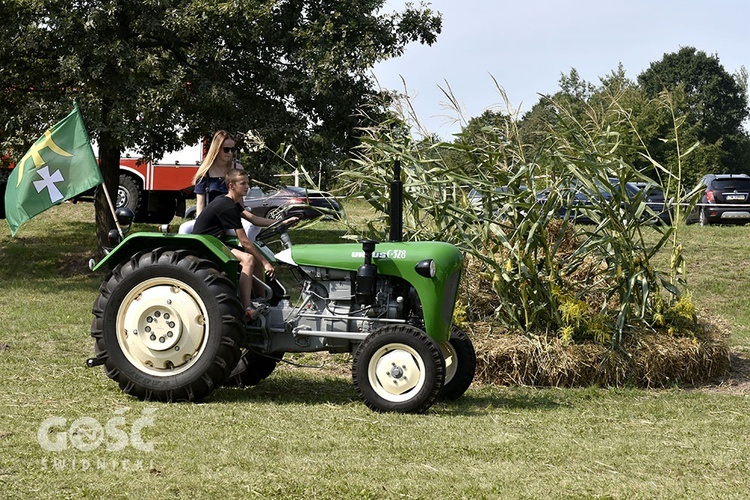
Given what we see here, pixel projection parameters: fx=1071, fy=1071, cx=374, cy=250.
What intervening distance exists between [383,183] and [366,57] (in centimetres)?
731

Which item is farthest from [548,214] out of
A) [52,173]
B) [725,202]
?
[725,202]

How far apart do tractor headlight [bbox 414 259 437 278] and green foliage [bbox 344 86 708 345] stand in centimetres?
154

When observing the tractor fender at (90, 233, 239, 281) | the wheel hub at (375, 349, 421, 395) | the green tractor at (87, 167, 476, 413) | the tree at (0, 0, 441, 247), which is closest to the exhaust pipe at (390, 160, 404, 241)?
the green tractor at (87, 167, 476, 413)

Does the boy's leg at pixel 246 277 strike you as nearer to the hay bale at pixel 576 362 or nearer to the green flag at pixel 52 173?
the green flag at pixel 52 173

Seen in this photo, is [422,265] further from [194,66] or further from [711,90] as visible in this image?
[711,90]

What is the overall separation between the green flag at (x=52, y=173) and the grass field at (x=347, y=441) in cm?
132

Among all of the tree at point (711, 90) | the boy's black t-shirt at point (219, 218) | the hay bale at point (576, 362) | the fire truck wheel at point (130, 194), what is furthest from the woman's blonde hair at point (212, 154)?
the tree at point (711, 90)

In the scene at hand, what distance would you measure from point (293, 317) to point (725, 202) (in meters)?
19.4

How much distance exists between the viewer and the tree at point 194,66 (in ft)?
50.9

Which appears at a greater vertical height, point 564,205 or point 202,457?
point 564,205

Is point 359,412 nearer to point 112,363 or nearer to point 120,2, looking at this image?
point 112,363

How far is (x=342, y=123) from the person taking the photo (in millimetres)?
17359

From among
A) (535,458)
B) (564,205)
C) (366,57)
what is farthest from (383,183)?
(366,57)

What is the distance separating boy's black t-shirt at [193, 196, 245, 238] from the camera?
762 centimetres
